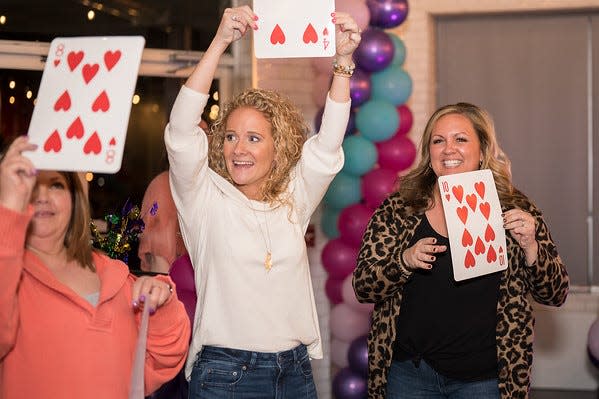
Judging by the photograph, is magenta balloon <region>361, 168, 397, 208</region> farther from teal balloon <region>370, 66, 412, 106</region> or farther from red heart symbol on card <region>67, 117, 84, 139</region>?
red heart symbol on card <region>67, 117, 84, 139</region>

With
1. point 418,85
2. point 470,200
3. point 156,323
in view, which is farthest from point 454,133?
point 418,85

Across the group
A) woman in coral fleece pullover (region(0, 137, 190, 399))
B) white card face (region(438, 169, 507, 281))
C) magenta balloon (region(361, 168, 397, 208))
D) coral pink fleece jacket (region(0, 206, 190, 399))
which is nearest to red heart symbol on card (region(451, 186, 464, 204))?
white card face (region(438, 169, 507, 281))

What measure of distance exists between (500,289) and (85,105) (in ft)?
5.09

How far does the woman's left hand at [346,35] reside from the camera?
2.65 meters

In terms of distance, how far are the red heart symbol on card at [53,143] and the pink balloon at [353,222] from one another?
10.7ft

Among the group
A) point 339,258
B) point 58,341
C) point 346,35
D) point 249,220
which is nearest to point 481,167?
point 346,35

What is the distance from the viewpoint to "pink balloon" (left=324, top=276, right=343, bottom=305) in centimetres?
529

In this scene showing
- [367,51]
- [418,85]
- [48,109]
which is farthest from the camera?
[418,85]

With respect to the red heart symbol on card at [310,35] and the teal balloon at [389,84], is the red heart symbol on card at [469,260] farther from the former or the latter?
the teal balloon at [389,84]

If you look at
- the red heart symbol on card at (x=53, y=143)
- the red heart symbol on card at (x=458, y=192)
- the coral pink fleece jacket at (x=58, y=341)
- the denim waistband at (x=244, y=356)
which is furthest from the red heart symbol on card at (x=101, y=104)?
the red heart symbol on card at (x=458, y=192)

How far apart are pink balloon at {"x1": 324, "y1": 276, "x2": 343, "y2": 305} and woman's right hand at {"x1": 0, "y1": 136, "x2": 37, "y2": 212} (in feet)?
11.8

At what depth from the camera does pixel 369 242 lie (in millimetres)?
2947

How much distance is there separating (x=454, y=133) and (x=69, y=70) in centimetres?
146

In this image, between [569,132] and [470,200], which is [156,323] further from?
[569,132]
